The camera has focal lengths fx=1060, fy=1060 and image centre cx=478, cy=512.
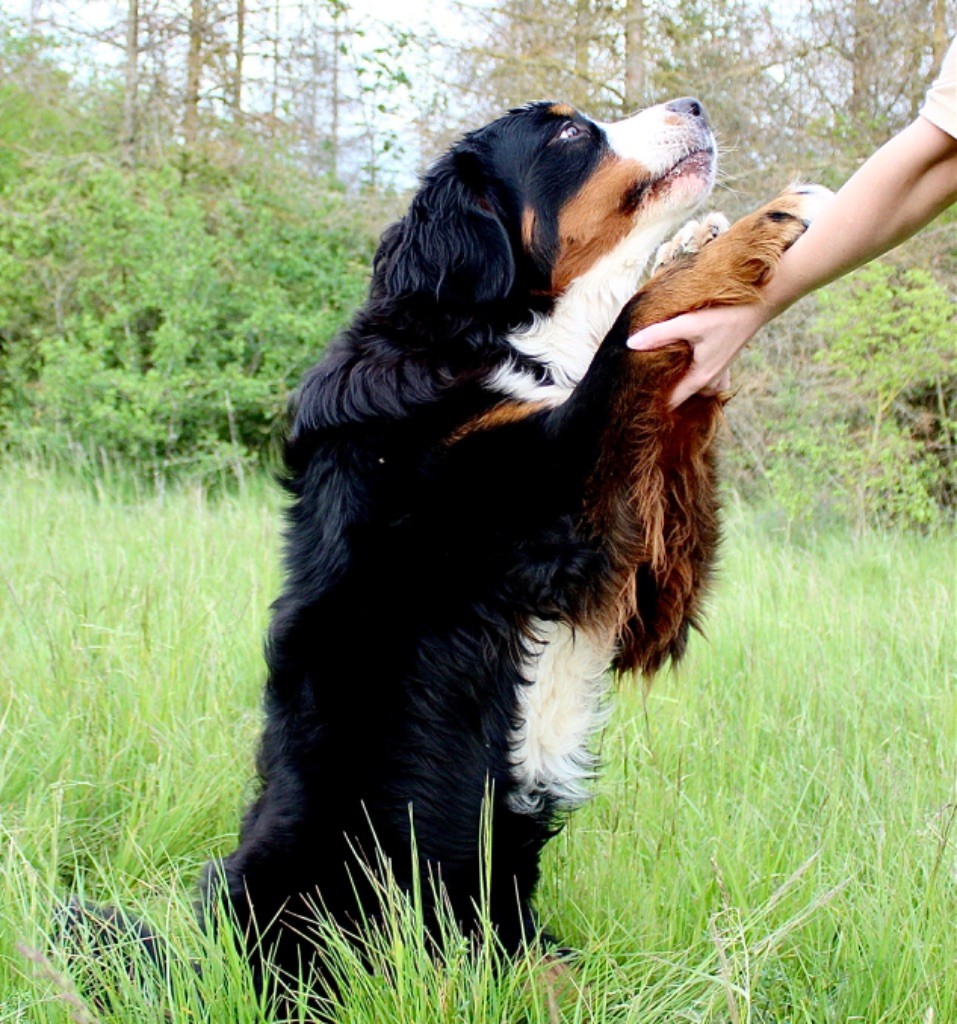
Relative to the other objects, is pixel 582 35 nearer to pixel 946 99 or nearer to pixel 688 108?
pixel 688 108

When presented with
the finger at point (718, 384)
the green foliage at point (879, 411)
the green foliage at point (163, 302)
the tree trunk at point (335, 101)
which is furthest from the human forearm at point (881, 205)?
the tree trunk at point (335, 101)

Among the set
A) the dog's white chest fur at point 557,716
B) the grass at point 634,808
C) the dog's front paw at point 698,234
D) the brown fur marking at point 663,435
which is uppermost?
the dog's front paw at point 698,234

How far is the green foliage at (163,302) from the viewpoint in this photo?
9.02 meters

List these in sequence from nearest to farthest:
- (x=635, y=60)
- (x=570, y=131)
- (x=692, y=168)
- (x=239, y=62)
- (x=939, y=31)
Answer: (x=692, y=168) < (x=570, y=131) < (x=939, y=31) < (x=635, y=60) < (x=239, y=62)

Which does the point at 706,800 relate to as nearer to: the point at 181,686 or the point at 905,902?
the point at 905,902

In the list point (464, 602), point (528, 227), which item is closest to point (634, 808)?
point (464, 602)

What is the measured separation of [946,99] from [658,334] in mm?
615

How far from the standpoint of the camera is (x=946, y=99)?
1.68m

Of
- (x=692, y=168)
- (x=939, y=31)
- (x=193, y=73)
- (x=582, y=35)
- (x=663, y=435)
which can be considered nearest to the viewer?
(x=663, y=435)

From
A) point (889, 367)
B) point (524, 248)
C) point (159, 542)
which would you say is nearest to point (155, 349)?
point (159, 542)

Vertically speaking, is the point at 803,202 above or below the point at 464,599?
above

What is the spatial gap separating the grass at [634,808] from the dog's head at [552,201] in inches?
41.9

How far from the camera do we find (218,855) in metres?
2.62

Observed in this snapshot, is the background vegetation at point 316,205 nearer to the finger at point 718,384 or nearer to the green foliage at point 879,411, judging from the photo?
the green foliage at point 879,411
